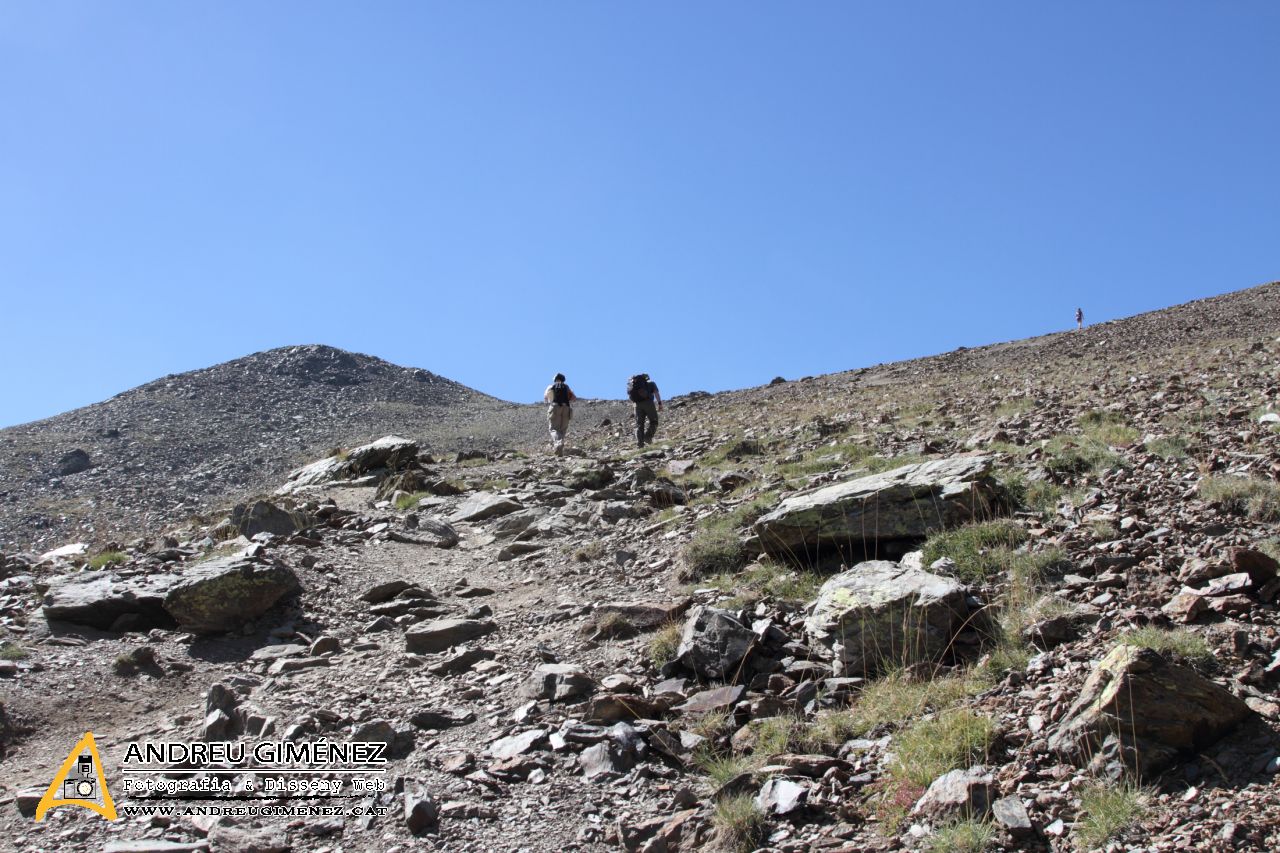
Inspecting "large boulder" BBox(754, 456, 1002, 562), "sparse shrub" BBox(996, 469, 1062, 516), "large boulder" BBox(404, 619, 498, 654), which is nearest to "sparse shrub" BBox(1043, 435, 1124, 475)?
"sparse shrub" BBox(996, 469, 1062, 516)

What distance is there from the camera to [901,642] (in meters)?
6.12

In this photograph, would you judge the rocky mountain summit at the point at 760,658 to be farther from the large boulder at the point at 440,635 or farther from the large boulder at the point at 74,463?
the large boulder at the point at 74,463

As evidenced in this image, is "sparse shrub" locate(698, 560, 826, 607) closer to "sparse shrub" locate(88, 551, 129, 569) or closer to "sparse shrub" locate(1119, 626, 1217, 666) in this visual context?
"sparse shrub" locate(1119, 626, 1217, 666)

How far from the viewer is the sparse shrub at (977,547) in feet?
23.2

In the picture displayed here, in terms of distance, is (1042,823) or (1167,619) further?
(1167,619)

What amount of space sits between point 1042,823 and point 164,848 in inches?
179

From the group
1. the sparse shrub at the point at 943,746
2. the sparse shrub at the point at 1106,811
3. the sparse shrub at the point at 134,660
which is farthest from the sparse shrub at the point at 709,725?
the sparse shrub at the point at 134,660

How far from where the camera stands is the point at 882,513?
8312 millimetres

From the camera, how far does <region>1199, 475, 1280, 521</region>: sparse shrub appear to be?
22.1 ft

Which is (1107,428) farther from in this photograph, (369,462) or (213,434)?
(213,434)

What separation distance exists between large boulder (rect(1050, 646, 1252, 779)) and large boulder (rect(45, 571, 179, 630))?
856 centimetres

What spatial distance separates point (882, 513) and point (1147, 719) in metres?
3.93

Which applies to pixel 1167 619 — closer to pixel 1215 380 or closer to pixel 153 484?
pixel 1215 380

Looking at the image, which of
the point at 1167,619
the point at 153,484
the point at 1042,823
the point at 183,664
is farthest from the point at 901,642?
the point at 153,484
